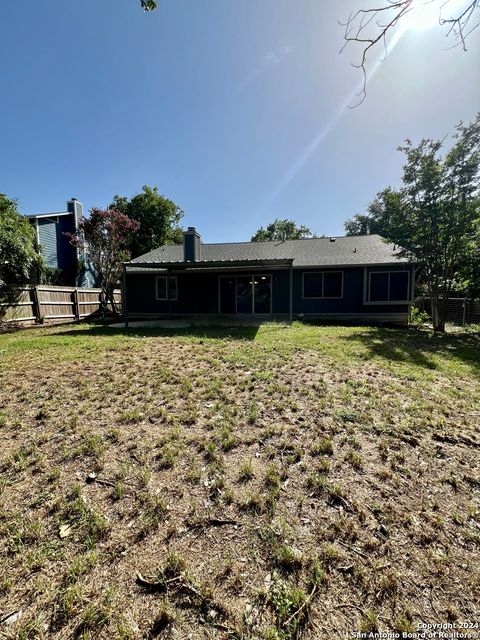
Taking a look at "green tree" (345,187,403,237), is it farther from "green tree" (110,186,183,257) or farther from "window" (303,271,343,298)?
"green tree" (110,186,183,257)

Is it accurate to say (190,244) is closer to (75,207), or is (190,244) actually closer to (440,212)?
(440,212)

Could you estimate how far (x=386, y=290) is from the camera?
11.7 meters

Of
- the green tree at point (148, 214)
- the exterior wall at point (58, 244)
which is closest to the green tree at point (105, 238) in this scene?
the exterior wall at point (58, 244)

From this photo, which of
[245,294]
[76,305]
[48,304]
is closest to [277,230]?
[245,294]

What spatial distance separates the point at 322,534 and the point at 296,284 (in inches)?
455

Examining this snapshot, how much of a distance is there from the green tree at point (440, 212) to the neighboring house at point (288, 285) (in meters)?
1.20

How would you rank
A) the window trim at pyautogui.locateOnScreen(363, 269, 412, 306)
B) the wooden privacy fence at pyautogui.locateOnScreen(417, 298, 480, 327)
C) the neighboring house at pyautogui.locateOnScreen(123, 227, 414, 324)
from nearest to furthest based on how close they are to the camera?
the window trim at pyautogui.locateOnScreen(363, 269, 412, 306), the neighboring house at pyautogui.locateOnScreen(123, 227, 414, 324), the wooden privacy fence at pyautogui.locateOnScreen(417, 298, 480, 327)

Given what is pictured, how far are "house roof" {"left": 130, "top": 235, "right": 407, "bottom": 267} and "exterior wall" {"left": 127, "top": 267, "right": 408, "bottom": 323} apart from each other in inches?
20.1

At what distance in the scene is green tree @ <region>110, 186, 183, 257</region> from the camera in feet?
90.4

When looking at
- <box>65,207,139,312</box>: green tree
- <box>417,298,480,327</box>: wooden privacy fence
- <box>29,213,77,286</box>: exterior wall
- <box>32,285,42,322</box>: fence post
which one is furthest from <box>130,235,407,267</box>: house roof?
<box>29,213,77,286</box>: exterior wall

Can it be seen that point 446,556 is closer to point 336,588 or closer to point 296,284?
point 336,588

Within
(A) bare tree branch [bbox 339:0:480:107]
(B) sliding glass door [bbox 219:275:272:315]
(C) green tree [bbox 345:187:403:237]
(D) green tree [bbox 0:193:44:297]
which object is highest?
(C) green tree [bbox 345:187:403:237]

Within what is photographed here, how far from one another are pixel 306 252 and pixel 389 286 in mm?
4153

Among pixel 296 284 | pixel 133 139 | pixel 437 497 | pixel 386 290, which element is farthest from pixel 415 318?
pixel 133 139
